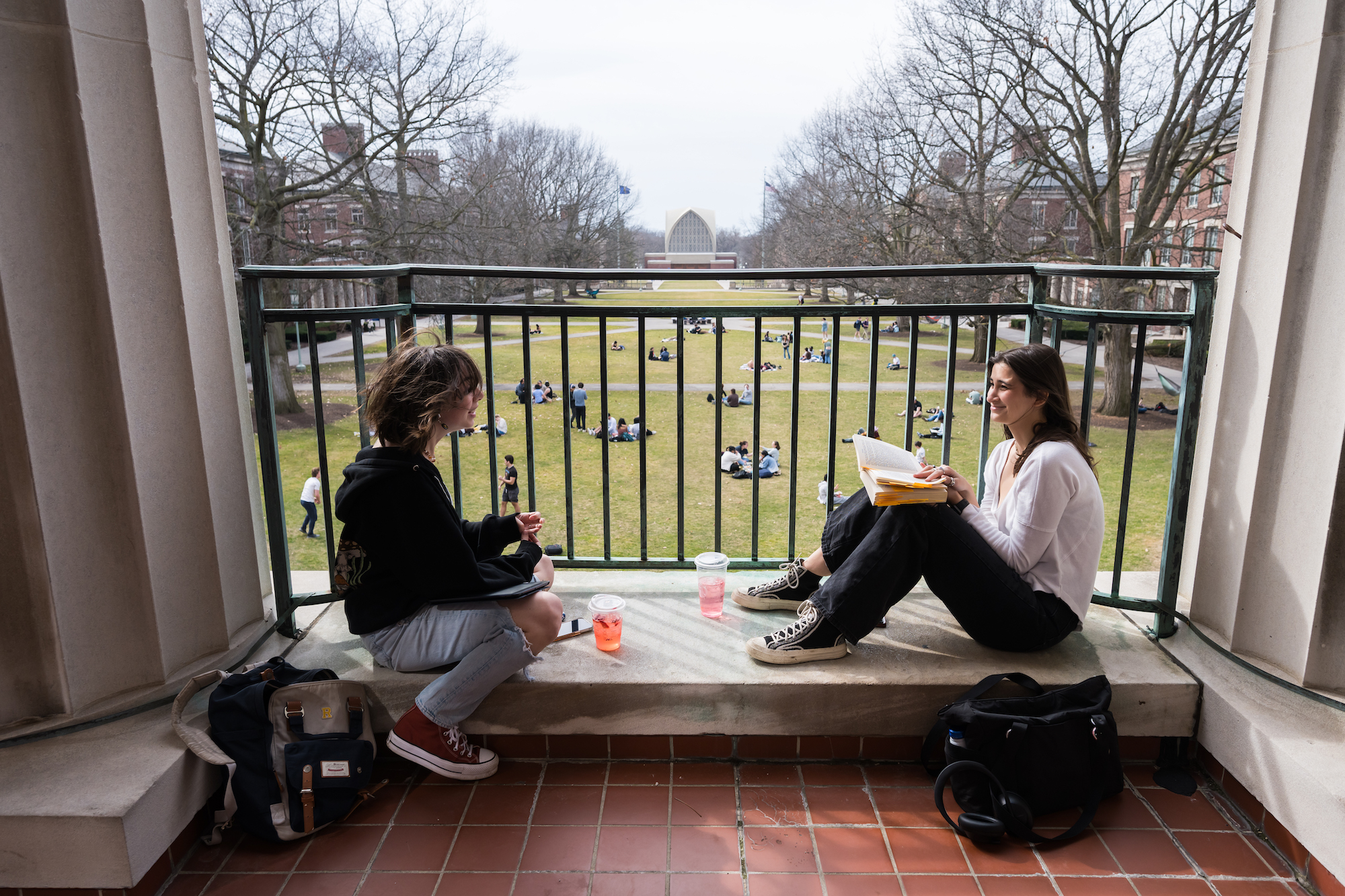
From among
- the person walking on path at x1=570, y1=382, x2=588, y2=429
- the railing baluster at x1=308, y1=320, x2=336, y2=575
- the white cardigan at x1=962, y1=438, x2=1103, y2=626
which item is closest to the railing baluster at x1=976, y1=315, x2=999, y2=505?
the white cardigan at x1=962, y1=438, x2=1103, y2=626

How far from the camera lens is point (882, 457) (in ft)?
8.36

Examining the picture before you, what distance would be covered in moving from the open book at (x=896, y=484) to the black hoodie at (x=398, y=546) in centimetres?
110

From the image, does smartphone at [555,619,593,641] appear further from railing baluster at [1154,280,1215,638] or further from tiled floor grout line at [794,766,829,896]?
railing baluster at [1154,280,1215,638]

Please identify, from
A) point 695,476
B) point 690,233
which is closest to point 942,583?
point 695,476

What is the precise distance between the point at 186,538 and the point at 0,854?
0.85 metres

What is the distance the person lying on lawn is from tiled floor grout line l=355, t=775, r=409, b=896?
1.10 meters

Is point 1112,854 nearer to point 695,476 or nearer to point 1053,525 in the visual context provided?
point 1053,525

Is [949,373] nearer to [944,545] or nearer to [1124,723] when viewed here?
[944,545]

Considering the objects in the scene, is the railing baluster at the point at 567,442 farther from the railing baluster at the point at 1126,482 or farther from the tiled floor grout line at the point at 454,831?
the railing baluster at the point at 1126,482

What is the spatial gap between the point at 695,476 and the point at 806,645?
11.7m

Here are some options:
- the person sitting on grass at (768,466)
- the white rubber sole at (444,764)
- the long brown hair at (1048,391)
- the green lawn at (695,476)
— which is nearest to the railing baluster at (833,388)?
the long brown hair at (1048,391)

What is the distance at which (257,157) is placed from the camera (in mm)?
15883

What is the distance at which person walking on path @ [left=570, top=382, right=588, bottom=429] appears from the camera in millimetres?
16047

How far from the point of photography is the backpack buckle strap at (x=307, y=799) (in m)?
2.17
